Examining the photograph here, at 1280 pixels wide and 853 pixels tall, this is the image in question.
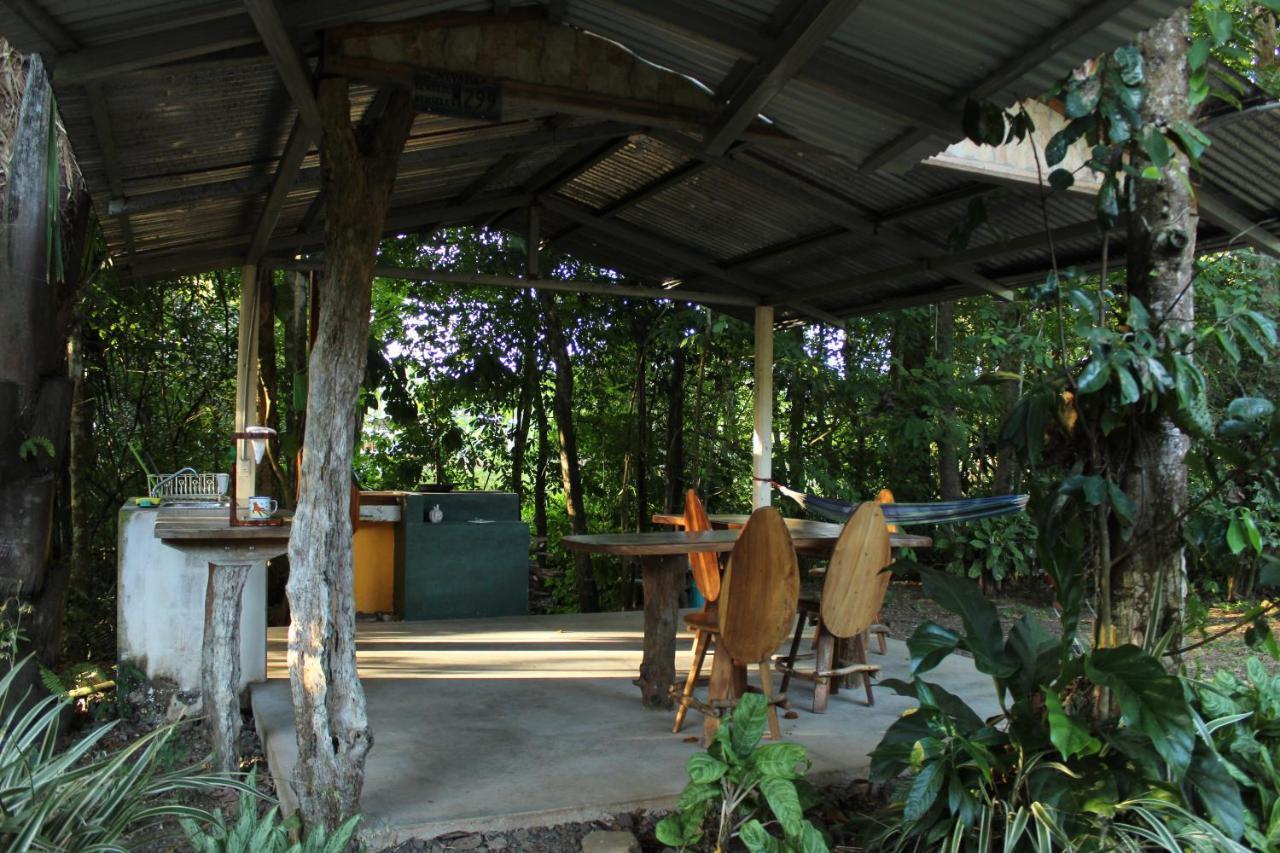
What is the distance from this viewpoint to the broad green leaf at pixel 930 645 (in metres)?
2.43

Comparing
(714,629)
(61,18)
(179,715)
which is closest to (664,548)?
(714,629)

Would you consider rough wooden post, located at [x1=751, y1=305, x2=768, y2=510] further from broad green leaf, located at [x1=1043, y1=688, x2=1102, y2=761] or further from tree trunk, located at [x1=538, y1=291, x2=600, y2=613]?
broad green leaf, located at [x1=1043, y1=688, x2=1102, y2=761]

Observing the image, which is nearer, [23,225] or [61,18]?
[61,18]

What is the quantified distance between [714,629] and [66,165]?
3452mm

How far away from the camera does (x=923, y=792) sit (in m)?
2.34

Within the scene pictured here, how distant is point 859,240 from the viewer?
212 inches

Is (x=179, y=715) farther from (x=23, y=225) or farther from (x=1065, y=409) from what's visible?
(x=1065, y=409)

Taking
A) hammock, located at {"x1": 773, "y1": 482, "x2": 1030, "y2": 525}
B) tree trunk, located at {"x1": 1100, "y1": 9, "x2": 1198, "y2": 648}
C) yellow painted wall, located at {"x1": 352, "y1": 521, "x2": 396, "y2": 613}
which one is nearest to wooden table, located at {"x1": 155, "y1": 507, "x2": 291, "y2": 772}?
tree trunk, located at {"x1": 1100, "y1": 9, "x2": 1198, "y2": 648}

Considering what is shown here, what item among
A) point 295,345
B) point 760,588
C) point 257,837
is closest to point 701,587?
point 760,588

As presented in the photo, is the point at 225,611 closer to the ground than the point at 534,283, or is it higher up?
closer to the ground

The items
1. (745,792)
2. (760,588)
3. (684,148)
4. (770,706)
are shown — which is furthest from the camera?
(684,148)

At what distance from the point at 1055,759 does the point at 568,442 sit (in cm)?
604

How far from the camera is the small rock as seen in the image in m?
2.60

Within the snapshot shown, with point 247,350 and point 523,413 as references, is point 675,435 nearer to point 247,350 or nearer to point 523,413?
point 523,413
